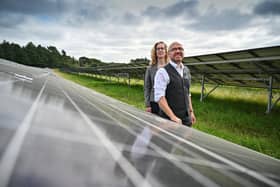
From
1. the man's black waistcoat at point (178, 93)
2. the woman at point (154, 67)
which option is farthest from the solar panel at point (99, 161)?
the woman at point (154, 67)

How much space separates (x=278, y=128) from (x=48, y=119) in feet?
17.7

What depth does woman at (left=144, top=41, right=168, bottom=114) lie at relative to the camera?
314cm

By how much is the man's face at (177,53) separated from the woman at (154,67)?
64 cm

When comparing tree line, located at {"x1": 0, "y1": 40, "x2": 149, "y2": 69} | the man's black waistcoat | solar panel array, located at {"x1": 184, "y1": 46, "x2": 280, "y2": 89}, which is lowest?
the man's black waistcoat

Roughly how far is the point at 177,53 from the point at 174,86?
1.21ft

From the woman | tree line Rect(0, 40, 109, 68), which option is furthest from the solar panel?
tree line Rect(0, 40, 109, 68)

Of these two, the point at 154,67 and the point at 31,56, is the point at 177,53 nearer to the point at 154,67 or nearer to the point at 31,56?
the point at 154,67

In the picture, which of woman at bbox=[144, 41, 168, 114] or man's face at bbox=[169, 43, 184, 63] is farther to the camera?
woman at bbox=[144, 41, 168, 114]

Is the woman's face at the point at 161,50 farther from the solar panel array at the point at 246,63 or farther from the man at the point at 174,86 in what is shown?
the solar panel array at the point at 246,63

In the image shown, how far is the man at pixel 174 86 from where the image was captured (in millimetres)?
2377

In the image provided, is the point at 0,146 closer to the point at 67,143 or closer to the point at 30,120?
the point at 67,143

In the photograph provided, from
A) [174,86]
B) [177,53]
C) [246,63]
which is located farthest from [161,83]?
[246,63]

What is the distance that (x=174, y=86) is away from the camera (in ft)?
8.03

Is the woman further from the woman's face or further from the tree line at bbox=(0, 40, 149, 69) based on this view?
the tree line at bbox=(0, 40, 149, 69)
